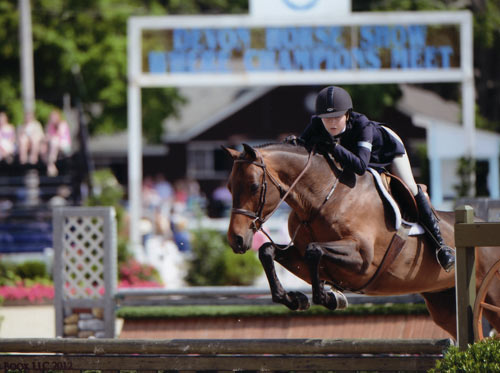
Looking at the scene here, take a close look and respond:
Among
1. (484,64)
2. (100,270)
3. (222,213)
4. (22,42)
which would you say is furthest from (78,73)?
(100,270)

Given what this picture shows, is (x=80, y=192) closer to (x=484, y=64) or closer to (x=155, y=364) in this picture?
(x=155, y=364)

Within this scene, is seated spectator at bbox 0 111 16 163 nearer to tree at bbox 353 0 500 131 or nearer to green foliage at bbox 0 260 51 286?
green foliage at bbox 0 260 51 286

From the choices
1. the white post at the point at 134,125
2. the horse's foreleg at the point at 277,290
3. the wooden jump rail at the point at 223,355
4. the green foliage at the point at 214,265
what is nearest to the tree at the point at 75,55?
the white post at the point at 134,125

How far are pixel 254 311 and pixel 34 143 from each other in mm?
8787

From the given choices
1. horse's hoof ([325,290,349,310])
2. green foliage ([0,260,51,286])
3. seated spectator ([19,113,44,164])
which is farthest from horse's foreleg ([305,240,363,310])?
seated spectator ([19,113,44,164])

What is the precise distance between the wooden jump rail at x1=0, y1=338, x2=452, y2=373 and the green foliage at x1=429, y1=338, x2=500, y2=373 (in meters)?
0.38

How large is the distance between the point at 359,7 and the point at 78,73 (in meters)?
10.9

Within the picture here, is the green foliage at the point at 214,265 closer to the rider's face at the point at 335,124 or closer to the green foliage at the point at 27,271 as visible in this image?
the green foliage at the point at 27,271

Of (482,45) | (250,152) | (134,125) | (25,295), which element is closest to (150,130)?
(482,45)

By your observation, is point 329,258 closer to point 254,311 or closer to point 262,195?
point 262,195

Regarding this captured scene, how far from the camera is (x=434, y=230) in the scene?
5.82m

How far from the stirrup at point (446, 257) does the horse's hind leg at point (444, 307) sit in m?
0.46

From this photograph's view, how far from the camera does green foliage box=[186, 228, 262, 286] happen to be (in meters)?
13.0

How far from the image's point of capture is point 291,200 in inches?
215
